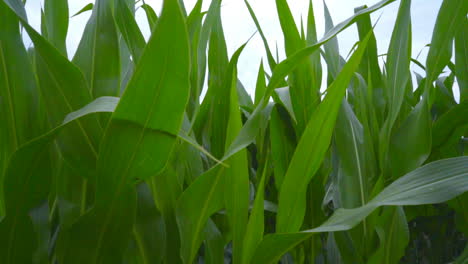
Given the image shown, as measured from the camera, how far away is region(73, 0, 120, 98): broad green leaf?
326 mm

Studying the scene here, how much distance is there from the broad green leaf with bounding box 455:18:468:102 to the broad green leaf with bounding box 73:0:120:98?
42cm

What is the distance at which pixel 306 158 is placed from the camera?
33 cm

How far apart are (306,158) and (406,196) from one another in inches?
3.1

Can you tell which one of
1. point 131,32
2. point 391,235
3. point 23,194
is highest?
point 131,32

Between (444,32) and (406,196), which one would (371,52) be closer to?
(444,32)

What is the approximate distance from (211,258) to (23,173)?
0.17m

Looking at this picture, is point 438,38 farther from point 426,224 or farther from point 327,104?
point 426,224

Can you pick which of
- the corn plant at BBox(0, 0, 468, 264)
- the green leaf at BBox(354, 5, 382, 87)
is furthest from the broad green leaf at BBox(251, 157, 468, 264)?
the green leaf at BBox(354, 5, 382, 87)

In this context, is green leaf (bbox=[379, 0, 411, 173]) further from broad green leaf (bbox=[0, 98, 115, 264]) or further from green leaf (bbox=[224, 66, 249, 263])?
broad green leaf (bbox=[0, 98, 115, 264])

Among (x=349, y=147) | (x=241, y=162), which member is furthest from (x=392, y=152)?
(x=241, y=162)

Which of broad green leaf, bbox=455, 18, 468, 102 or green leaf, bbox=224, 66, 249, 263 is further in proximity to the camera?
broad green leaf, bbox=455, 18, 468, 102

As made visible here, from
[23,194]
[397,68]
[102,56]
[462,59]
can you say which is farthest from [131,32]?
[462,59]

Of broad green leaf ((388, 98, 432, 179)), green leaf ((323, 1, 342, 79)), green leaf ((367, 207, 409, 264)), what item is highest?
green leaf ((323, 1, 342, 79))

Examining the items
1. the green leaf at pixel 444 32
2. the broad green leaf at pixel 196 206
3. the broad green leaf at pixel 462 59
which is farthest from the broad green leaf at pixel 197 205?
the broad green leaf at pixel 462 59
